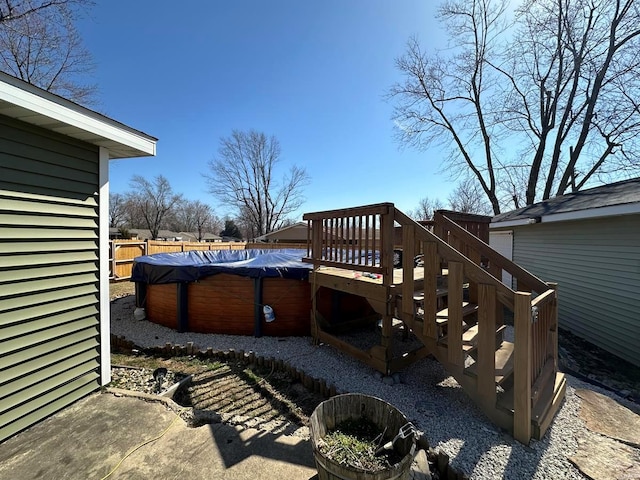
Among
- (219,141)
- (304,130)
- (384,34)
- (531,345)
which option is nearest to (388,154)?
(304,130)

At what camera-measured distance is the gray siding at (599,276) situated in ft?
15.6

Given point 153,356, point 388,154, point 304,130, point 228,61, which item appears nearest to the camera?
point 153,356

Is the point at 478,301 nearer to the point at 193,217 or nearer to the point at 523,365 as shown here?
the point at 523,365

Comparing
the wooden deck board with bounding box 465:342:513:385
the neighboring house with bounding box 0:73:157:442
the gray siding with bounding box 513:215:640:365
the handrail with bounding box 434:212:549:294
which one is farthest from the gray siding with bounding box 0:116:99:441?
the gray siding with bounding box 513:215:640:365

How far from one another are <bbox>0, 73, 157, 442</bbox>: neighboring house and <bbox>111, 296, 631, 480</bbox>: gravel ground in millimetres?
1973

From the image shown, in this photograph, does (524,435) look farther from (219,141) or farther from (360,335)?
(219,141)

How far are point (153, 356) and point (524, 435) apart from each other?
4.86 m

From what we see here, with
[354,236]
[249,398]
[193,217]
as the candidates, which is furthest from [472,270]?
[193,217]

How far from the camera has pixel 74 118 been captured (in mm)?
2477

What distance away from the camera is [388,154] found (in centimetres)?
1501

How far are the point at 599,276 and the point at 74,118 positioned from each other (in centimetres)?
856

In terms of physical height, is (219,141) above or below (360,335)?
above

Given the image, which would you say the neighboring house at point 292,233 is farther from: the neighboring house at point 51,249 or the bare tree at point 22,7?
the neighboring house at point 51,249

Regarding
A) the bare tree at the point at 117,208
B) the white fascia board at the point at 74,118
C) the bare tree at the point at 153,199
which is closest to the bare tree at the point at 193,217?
the bare tree at the point at 117,208
